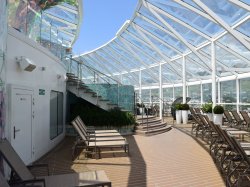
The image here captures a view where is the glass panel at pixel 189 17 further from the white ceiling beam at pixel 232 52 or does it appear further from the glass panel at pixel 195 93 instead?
the glass panel at pixel 195 93

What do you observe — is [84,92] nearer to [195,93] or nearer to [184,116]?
[184,116]

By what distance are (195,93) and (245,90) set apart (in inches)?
255

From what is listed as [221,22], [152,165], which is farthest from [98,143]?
[221,22]

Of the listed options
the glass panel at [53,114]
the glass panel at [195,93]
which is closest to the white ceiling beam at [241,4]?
the glass panel at [53,114]

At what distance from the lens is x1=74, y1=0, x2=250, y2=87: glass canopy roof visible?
11.6 m

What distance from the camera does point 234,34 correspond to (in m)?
11.7

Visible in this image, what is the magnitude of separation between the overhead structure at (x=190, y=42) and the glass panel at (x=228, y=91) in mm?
149

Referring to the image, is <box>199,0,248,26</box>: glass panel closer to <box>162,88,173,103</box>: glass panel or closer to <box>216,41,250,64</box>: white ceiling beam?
<box>216,41,250,64</box>: white ceiling beam

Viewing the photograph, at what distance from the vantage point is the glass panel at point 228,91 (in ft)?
62.0

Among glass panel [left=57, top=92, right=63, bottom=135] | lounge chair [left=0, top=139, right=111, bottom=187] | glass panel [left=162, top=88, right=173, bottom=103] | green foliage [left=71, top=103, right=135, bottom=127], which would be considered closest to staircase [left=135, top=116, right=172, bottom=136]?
green foliage [left=71, top=103, right=135, bottom=127]

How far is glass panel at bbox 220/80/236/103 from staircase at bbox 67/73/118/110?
29.0ft

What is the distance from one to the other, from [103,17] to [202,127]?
8284 mm

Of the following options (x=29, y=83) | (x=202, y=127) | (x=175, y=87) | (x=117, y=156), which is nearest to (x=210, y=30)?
(x=202, y=127)

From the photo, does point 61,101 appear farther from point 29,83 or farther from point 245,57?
point 245,57
